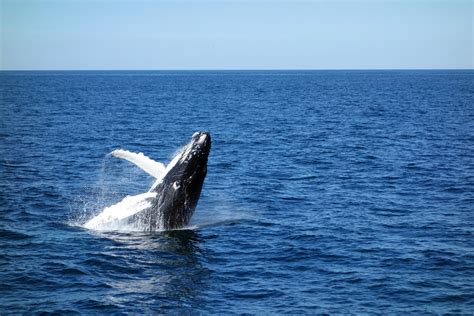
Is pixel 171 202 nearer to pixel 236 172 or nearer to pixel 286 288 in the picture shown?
pixel 286 288

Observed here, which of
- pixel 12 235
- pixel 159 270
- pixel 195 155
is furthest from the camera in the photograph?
pixel 12 235

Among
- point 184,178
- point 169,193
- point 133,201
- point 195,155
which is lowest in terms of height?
point 133,201

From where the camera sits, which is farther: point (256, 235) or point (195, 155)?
point (256, 235)

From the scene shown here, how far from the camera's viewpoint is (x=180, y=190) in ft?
74.5

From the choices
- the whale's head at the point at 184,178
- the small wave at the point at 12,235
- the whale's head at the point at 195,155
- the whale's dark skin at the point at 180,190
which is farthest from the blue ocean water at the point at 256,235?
the whale's head at the point at 195,155

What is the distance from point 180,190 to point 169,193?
0.42 metres

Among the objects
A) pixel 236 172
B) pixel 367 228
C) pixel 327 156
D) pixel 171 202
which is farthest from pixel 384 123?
pixel 171 202

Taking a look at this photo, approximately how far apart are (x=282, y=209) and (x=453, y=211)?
7665 mm

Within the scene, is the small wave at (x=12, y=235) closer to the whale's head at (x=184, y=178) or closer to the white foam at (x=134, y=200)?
the white foam at (x=134, y=200)

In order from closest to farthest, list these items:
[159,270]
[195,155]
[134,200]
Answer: [159,270] < [195,155] < [134,200]

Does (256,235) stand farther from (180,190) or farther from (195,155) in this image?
(195,155)

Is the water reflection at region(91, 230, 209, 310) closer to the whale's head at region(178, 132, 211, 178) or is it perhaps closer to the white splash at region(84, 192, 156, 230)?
the white splash at region(84, 192, 156, 230)

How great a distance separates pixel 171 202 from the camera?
75.7 feet

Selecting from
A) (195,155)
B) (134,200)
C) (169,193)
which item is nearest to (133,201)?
(134,200)
